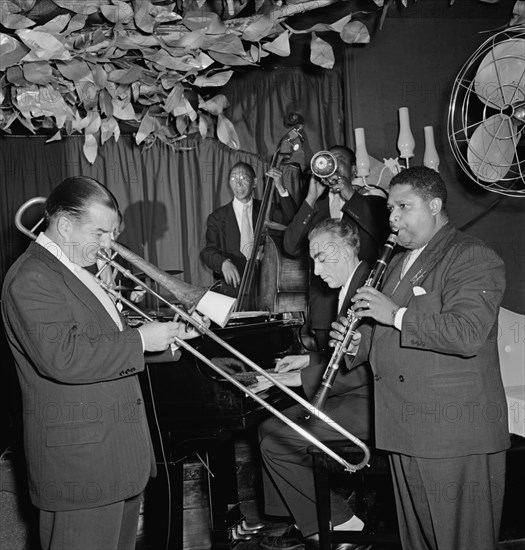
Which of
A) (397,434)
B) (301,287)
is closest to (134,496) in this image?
(397,434)

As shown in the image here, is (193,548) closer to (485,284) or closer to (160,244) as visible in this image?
(485,284)

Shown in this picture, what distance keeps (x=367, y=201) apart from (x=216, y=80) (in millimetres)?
1275

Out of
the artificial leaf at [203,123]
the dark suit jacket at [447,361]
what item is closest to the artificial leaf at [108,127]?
the artificial leaf at [203,123]

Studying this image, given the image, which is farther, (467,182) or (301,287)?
(467,182)

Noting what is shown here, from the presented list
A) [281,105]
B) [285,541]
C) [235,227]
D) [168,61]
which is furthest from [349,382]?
[281,105]

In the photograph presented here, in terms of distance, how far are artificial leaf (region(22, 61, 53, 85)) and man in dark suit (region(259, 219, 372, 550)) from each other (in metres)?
1.74

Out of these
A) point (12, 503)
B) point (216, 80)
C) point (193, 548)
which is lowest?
point (193, 548)

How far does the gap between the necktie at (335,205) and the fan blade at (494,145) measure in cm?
106

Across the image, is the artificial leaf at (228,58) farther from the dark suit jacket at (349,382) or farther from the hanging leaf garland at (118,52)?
the dark suit jacket at (349,382)

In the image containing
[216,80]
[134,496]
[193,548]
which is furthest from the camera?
[216,80]

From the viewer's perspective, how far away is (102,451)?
2.10m

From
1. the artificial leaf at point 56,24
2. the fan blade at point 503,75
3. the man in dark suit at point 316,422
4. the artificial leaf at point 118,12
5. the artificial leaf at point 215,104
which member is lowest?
the man in dark suit at point 316,422

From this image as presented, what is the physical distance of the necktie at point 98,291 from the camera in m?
2.27

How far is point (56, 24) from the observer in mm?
3424
